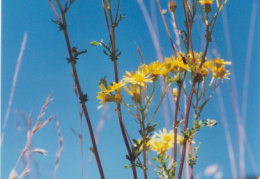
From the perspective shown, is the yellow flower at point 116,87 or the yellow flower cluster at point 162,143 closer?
the yellow flower at point 116,87

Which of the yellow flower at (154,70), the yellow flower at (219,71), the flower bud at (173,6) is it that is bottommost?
the yellow flower at (154,70)

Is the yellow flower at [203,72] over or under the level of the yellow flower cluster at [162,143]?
over

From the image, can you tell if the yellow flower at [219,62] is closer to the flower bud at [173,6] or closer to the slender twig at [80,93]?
the flower bud at [173,6]

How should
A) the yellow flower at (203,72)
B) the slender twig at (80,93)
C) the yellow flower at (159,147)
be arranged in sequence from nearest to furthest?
the slender twig at (80,93) < the yellow flower at (203,72) < the yellow flower at (159,147)

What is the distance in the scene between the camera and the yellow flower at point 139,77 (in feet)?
4.85

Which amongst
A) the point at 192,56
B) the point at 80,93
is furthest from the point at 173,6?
the point at 80,93

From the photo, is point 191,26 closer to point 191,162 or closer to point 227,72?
point 227,72

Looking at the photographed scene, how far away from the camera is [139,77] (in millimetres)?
1517

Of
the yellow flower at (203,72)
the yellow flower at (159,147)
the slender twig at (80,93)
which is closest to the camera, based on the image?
the slender twig at (80,93)

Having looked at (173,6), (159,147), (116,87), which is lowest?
(159,147)

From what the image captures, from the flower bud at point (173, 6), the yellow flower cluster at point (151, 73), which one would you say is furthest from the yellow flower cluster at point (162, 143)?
the flower bud at point (173, 6)

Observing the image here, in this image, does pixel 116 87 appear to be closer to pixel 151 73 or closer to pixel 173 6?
pixel 151 73

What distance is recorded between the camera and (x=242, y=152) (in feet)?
6.24

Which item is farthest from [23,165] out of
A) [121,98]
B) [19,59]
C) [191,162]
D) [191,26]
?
[191,26]
